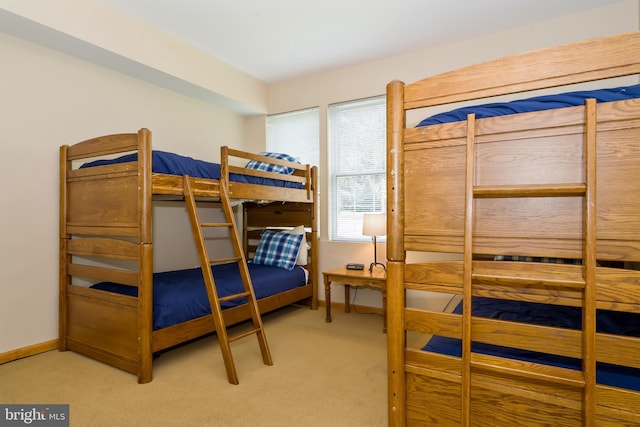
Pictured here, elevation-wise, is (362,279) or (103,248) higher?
(103,248)

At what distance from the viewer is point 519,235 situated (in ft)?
3.94

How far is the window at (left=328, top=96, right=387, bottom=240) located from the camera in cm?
380

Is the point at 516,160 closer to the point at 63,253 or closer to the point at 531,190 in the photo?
the point at 531,190

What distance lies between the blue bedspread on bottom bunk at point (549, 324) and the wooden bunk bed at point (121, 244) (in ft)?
5.80

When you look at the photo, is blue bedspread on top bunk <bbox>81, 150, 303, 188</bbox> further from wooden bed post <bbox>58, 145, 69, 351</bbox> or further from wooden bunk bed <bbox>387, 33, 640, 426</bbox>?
wooden bunk bed <bbox>387, 33, 640, 426</bbox>

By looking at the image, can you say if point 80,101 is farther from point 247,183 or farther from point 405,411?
point 405,411

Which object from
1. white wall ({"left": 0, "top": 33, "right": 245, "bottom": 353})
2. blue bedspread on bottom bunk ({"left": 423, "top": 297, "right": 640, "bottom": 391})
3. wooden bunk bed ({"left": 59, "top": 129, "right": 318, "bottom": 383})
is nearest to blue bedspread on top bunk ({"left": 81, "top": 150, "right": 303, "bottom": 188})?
wooden bunk bed ({"left": 59, "top": 129, "right": 318, "bottom": 383})

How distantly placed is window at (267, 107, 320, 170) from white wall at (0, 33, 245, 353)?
69.5 inches

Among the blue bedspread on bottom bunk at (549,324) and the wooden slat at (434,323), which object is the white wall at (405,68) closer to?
the blue bedspread on bottom bunk at (549,324)

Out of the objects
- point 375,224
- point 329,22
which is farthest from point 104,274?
point 329,22

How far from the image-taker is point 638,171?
3.44 ft

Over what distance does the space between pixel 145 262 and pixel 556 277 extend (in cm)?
221

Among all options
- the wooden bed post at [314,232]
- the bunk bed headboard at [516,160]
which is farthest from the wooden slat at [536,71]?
the wooden bed post at [314,232]

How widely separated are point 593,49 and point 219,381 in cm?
250
